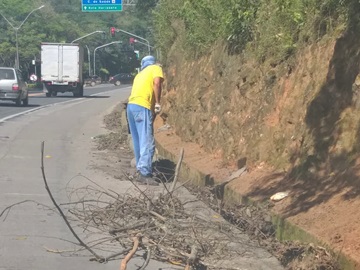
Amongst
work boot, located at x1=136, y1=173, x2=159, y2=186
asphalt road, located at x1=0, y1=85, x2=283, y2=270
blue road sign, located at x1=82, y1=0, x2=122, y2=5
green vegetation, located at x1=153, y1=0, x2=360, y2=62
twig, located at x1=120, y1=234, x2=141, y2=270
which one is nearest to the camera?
twig, located at x1=120, y1=234, x2=141, y2=270

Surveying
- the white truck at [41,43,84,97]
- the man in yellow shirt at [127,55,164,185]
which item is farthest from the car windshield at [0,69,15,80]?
the man in yellow shirt at [127,55,164,185]

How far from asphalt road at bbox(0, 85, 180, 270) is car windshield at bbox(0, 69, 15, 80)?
9869mm

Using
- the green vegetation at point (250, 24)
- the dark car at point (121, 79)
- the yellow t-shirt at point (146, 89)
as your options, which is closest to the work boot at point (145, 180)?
the yellow t-shirt at point (146, 89)

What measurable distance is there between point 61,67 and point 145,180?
37.2m

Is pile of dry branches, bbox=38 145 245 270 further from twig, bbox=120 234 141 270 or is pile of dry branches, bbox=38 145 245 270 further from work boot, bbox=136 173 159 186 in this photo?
work boot, bbox=136 173 159 186

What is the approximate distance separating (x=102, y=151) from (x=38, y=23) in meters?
79.0

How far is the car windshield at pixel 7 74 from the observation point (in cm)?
3394

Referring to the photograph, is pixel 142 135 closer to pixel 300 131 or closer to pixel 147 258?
pixel 300 131

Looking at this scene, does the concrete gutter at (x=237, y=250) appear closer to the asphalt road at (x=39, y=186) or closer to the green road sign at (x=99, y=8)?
the asphalt road at (x=39, y=186)

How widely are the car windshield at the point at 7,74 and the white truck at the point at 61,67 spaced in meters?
12.8

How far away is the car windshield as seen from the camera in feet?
111

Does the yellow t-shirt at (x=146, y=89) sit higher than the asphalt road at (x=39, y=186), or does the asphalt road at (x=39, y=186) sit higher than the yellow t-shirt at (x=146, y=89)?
the yellow t-shirt at (x=146, y=89)

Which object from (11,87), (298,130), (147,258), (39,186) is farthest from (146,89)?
(11,87)

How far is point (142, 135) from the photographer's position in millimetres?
11688
